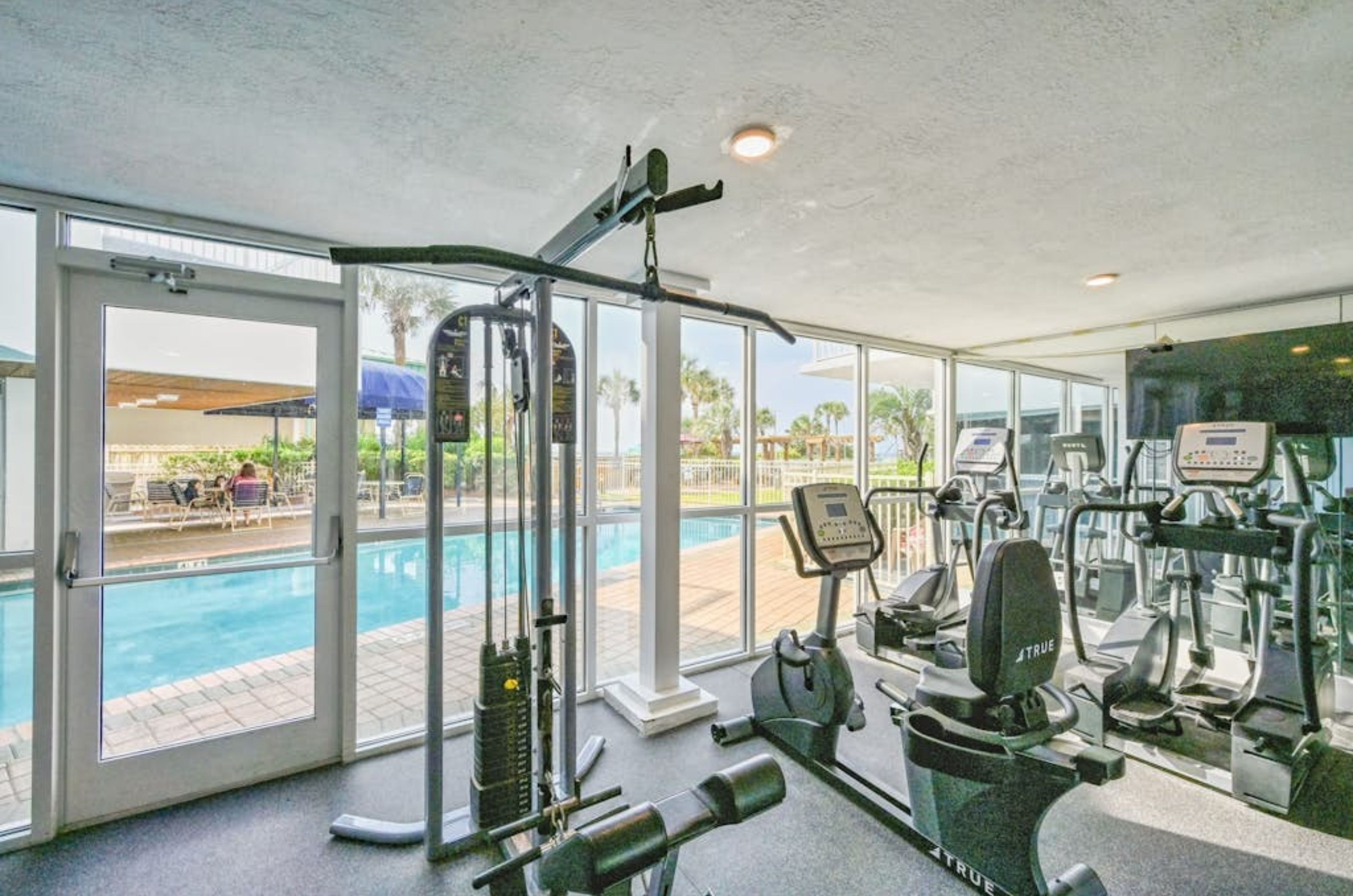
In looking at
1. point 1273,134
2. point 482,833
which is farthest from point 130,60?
point 1273,134

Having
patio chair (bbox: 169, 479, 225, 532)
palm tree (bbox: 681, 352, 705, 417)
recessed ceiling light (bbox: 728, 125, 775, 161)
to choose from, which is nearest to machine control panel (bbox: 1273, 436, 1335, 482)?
palm tree (bbox: 681, 352, 705, 417)

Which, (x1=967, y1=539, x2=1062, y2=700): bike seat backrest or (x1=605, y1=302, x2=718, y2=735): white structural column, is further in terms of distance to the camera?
(x1=605, y1=302, x2=718, y2=735): white structural column

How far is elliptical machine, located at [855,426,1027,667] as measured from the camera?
348 centimetres

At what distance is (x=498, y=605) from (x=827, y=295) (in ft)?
9.29

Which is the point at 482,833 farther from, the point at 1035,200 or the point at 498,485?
the point at 1035,200

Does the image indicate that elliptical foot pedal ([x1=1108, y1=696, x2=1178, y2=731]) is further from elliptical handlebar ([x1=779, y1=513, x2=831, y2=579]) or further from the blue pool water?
the blue pool water

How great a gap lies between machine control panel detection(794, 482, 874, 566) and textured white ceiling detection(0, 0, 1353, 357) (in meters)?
1.19

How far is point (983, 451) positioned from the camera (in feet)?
12.1

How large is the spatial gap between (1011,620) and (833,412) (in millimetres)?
3085

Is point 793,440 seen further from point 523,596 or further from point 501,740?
point 501,740

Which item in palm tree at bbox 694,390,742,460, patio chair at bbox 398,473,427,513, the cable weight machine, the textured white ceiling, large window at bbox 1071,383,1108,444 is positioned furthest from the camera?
large window at bbox 1071,383,1108,444

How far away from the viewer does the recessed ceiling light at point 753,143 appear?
1.70m

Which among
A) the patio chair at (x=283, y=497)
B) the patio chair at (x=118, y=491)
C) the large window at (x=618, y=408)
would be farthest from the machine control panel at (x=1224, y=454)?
the patio chair at (x=118, y=491)

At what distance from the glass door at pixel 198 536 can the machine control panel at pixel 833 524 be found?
2202mm
